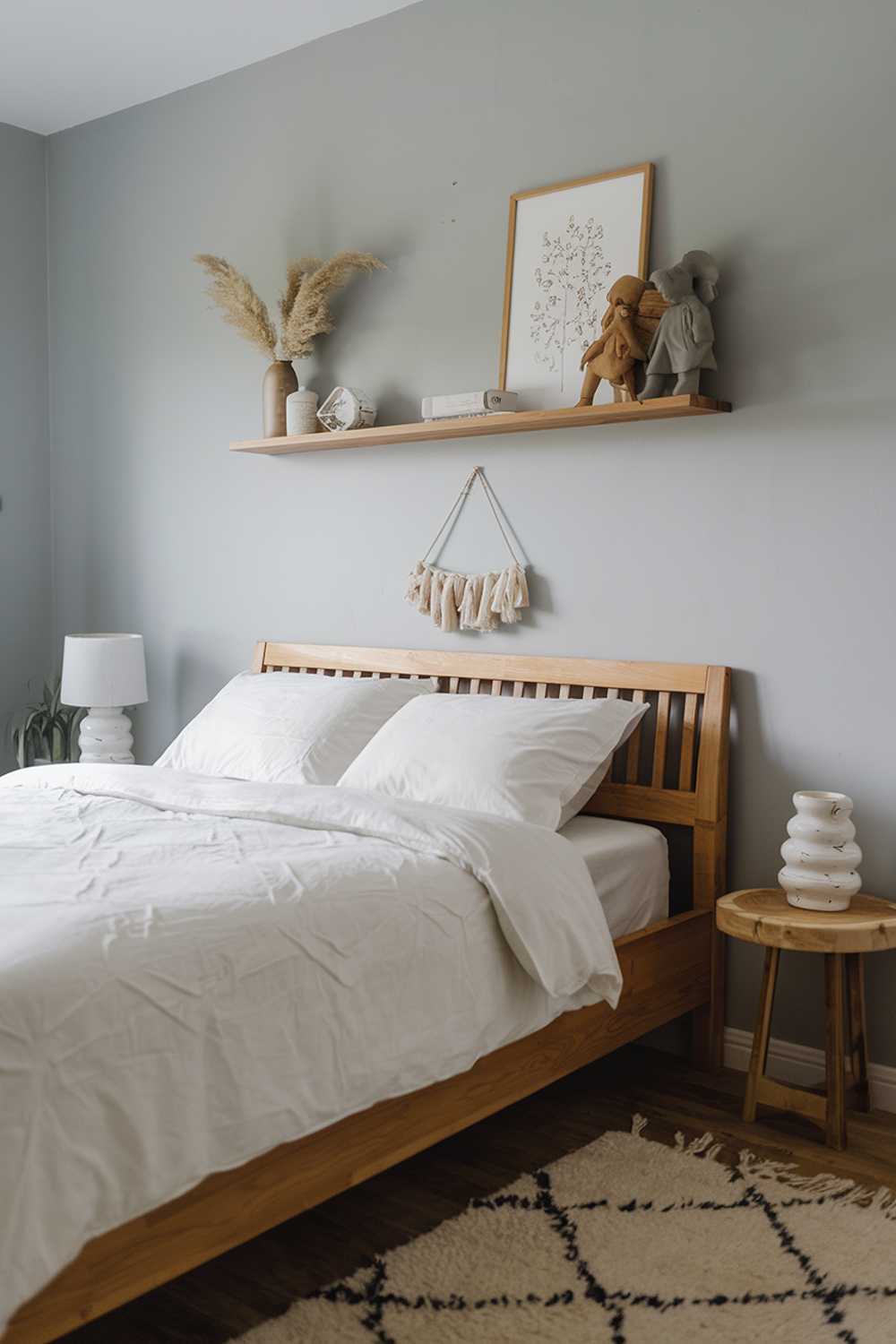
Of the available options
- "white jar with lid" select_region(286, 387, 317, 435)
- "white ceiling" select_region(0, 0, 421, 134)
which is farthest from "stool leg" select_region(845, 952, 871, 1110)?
"white ceiling" select_region(0, 0, 421, 134)

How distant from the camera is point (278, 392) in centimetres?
393

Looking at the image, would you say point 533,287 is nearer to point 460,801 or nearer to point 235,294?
point 235,294

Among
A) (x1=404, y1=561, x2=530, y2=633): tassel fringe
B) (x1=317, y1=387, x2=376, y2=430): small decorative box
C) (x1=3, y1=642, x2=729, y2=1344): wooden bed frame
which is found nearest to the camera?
(x1=3, y1=642, x2=729, y2=1344): wooden bed frame

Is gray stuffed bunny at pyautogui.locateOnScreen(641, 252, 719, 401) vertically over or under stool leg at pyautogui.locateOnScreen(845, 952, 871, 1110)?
over

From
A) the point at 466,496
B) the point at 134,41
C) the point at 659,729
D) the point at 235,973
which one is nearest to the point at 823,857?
the point at 659,729

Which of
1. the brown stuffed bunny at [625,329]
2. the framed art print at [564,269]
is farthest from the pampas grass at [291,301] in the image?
the brown stuffed bunny at [625,329]

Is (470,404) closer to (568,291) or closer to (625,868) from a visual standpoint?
(568,291)

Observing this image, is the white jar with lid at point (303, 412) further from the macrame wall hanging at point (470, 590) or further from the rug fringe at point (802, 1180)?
the rug fringe at point (802, 1180)

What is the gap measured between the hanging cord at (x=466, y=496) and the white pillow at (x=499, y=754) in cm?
55

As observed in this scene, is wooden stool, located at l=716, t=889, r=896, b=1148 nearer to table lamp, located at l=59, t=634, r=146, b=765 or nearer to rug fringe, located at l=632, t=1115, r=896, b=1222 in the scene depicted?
rug fringe, located at l=632, t=1115, r=896, b=1222

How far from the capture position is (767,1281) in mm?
2123

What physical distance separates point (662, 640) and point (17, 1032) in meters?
2.02

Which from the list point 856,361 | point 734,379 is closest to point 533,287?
point 734,379

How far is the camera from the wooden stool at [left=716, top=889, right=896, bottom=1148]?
2.58 metres
